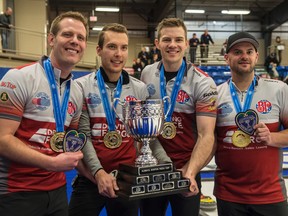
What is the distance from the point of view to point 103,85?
218 centimetres

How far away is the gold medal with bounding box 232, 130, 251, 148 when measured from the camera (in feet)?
7.16

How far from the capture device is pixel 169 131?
87.0 inches

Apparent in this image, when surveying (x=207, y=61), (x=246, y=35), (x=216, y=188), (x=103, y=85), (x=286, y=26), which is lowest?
(x=216, y=188)

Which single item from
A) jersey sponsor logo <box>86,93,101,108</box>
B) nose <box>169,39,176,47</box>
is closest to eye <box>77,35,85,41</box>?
jersey sponsor logo <box>86,93,101,108</box>

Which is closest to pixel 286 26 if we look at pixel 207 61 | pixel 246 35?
pixel 207 61

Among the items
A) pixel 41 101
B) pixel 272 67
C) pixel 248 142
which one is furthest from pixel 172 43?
pixel 272 67

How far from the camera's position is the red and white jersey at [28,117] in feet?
5.76

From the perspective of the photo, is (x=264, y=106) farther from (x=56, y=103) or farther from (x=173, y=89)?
(x=56, y=103)

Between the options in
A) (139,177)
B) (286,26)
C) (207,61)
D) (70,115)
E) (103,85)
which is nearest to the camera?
(139,177)

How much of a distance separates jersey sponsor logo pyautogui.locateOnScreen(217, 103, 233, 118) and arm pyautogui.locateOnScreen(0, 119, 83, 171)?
1.02 m

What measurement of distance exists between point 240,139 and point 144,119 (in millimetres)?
723

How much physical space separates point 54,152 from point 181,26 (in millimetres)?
1125

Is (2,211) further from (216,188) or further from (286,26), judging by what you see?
(286,26)

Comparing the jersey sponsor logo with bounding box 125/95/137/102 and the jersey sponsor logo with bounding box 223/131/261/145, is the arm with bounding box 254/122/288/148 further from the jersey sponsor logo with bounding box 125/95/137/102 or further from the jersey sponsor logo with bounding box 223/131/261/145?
the jersey sponsor logo with bounding box 125/95/137/102
